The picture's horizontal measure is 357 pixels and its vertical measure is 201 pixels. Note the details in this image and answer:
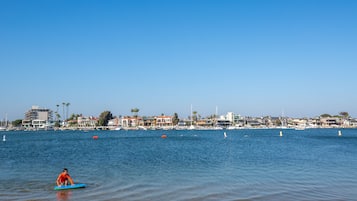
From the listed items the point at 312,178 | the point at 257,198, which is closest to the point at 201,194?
the point at 257,198

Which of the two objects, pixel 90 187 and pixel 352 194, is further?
pixel 90 187

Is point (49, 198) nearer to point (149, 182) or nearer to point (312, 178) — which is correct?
point (149, 182)

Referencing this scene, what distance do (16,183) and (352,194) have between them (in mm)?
21796

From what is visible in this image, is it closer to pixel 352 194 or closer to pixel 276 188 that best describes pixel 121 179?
pixel 276 188

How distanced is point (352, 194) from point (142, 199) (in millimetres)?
11821

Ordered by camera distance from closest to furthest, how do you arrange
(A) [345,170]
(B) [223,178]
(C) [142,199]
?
(C) [142,199] < (B) [223,178] < (A) [345,170]

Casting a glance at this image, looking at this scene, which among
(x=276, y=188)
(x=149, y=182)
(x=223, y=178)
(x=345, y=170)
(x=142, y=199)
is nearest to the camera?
(x=142, y=199)

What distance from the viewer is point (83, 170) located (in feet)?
103

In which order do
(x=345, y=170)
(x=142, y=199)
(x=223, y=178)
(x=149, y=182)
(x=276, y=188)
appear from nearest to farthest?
(x=142, y=199)
(x=276, y=188)
(x=149, y=182)
(x=223, y=178)
(x=345, y=170)

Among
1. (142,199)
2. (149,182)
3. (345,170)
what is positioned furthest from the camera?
(345,170)

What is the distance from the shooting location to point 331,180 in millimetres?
24750

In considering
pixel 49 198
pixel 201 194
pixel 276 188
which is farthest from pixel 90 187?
pixel 276 188

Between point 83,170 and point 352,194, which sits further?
point 83,170

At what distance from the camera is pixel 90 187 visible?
885 inches
